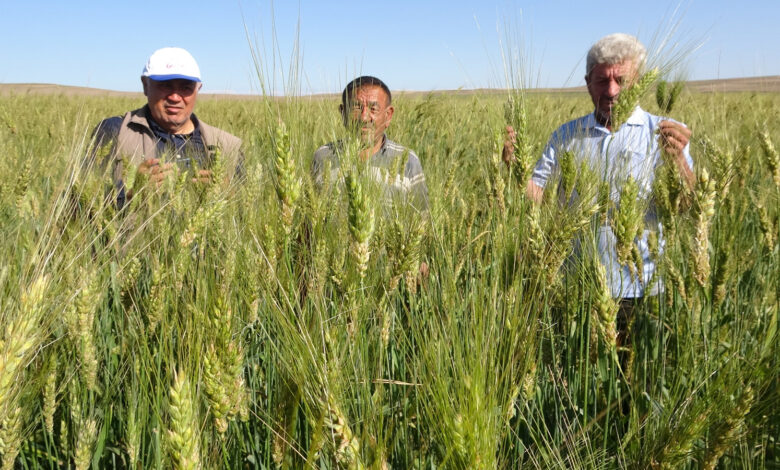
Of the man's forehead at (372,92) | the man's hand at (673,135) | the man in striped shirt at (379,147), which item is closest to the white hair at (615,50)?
the man's hand at (673,135)

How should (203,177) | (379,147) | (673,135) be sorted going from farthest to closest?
(379,147) < (673,135) < (203,177)

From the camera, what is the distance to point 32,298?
2.51 ft

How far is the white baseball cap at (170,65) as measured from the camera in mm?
2934

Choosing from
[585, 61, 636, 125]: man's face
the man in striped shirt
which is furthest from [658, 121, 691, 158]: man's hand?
the man in striped shirt

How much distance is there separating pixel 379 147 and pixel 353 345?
1887 millimetres

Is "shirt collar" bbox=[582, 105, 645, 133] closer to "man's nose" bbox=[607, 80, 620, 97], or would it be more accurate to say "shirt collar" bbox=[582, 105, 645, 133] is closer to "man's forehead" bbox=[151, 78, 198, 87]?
"man's nose" bbox=[607, 80, 620, 97]

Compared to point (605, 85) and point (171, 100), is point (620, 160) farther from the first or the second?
point (171, 100)

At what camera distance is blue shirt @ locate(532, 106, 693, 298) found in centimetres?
158

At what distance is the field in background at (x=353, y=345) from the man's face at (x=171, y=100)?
4.66 ft

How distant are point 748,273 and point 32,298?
2.03 m

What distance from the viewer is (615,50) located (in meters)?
2.45

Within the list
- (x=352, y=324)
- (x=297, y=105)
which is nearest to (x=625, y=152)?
(x=297, y=105)

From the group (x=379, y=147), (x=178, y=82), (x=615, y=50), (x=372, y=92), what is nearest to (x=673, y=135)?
(x=615, y=50)

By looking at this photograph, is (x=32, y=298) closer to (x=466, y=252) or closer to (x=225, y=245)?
(x=225, y=245)
